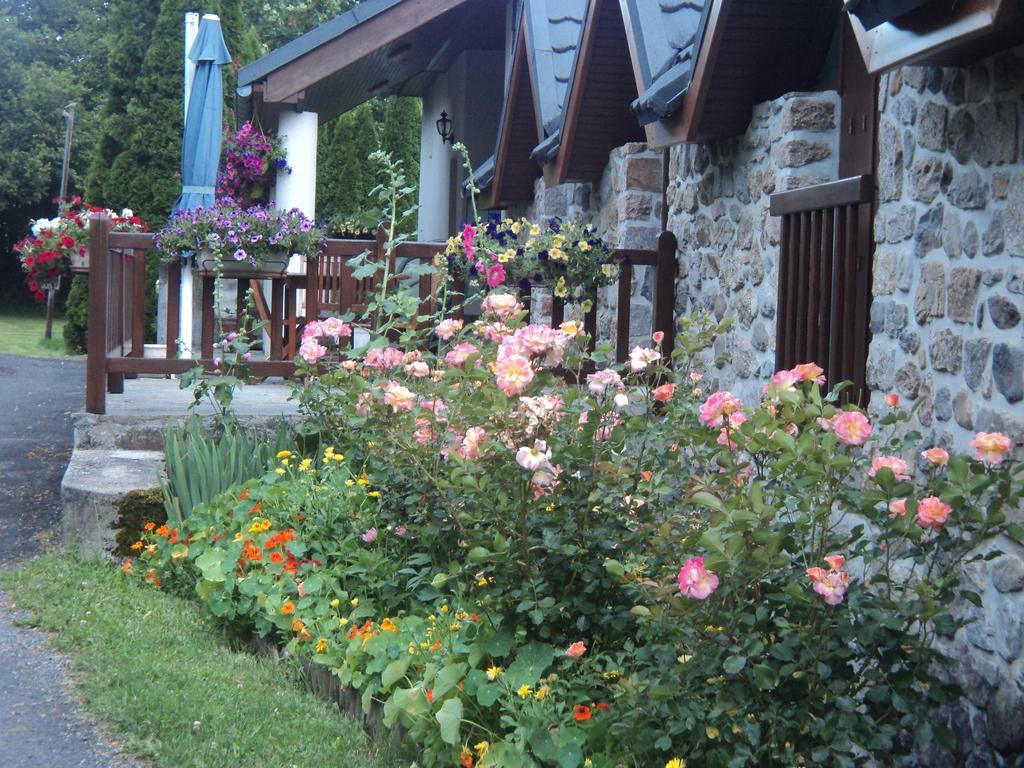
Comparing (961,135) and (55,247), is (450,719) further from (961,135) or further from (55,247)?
(55,247)

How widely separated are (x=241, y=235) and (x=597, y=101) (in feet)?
7.71

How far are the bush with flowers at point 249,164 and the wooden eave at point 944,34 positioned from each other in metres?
8.32

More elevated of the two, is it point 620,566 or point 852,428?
point 852,428

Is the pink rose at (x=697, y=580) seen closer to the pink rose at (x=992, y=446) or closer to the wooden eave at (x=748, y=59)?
the pink rose at (x=992, y=446)

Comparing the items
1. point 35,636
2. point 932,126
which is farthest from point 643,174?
point 35,636

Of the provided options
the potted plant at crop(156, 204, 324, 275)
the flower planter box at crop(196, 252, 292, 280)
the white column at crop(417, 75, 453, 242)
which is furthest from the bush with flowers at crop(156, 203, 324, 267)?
the white column at crop(417, 75, 453, 242)

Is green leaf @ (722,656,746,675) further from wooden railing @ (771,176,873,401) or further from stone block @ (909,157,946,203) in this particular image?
wooden railing @ (771,176,873,401)

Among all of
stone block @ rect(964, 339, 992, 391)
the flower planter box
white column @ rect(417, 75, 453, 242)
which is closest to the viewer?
stone block @ rect(964, 339, 992, 391)

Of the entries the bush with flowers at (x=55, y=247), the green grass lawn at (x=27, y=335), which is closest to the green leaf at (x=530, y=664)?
the bush with flowers at (x=55, y=247)

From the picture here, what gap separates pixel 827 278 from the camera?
4688 mm

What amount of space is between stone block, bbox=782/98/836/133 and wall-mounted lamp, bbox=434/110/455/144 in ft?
27.2

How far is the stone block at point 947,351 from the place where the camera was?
350 cm

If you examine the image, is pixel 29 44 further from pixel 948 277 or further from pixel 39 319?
pixel 948 277

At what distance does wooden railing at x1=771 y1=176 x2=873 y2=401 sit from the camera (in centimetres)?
438
